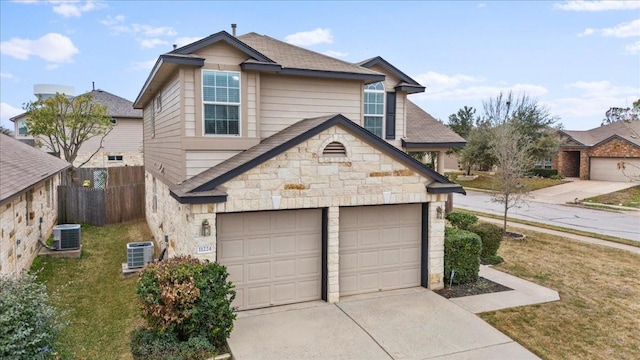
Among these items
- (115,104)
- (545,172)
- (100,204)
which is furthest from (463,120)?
(100,204)

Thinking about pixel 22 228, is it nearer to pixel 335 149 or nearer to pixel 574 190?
pixel 335 149

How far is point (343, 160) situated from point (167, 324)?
491cm

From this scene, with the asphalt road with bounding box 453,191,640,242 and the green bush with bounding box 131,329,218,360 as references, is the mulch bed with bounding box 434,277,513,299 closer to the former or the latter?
the green bush with bounding box 131,329,218,360

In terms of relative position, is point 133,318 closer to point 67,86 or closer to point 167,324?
point 167,324

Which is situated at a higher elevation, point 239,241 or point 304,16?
point 304,16

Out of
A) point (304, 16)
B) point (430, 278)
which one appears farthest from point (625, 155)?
point (430, 278)

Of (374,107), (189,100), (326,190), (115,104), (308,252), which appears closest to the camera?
(326,190)

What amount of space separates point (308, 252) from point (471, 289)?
14.2 feet

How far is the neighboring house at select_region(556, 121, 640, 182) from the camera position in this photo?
36844 millimetres

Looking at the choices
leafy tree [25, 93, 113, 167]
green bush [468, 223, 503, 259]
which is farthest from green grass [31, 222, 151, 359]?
leafy tree [25, 93, 113, 167]

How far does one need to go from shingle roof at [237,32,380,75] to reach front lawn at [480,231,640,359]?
7.48 m

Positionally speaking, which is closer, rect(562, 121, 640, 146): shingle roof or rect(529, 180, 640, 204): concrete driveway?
rect(529, 180, 640, 204): concrete driveway

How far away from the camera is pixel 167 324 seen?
22.8 feet

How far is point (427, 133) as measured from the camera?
18.0 m
